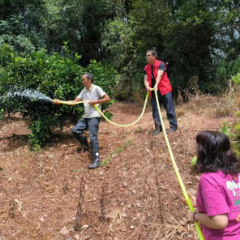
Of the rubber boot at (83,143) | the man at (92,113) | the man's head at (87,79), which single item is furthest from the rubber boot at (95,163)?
the man's head at (87,79)

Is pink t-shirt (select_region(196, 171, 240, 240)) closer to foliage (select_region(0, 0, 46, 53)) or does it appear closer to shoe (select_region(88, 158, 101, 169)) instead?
shoe (select_region(88, 158, 101, 169))

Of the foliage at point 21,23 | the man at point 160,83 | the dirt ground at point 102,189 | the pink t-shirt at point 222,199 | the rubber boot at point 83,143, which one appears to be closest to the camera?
the pink t-shirt at point 222,199

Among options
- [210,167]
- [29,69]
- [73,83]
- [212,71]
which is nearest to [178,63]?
[212,71]

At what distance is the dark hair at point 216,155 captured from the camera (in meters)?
1.70

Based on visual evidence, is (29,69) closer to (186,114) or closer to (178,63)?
(186,114)

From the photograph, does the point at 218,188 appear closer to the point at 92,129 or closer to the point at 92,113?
the point at 92,129

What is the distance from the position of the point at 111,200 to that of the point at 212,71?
25.6 ft

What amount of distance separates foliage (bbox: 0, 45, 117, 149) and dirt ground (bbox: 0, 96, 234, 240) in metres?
0.58

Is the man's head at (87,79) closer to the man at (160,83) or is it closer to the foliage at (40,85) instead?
the foliage at (40,85)

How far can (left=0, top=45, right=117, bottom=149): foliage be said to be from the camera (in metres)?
5.80

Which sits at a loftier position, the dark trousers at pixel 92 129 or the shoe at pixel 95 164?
the dark trousers at pixel 92 129

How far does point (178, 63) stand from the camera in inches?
433

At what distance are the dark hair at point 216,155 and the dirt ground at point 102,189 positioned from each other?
70.8 inches

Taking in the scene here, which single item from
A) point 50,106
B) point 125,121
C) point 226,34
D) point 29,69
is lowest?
point 125,121
